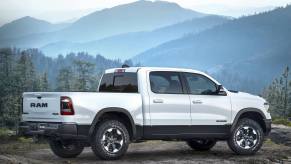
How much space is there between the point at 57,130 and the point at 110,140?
3.90 ft

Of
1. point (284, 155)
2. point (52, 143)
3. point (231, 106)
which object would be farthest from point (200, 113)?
point (52, 143)

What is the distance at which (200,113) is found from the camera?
11.7 m

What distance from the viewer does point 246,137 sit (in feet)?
40.9

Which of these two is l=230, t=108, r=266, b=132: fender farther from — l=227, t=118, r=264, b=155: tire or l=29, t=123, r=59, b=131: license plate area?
l=29, t=123, r=59, b=131: license plate area

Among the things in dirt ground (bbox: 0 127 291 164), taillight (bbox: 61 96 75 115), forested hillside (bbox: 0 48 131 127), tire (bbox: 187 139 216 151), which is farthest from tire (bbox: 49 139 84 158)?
forested hillside (bbox: 0 48 131 127)

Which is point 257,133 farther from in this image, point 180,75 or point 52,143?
point 52,143

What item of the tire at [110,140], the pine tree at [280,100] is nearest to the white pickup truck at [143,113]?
the tire at [110,140]

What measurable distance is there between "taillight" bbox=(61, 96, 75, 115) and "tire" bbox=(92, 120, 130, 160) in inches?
31.3

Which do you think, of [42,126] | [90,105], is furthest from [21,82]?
[90,105]

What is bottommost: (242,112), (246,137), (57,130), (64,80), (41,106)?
(246,137)

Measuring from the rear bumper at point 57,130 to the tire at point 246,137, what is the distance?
376 centimetres

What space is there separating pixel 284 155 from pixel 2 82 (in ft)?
388

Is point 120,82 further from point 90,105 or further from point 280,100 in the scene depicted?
point 280,100

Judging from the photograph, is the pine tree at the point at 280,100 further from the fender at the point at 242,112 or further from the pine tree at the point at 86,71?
the fender at the point at 242,112
